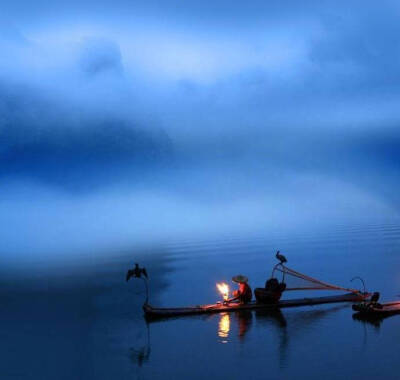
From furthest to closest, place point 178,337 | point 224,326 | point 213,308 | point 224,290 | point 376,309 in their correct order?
point 224,290, point 213,308, point 376,309, point 224,326, point 178,337

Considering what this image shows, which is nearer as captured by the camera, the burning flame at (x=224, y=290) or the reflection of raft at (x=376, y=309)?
the reflection of raft at (x=376, y=309)

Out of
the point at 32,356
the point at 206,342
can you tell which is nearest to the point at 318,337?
the point at 206,342

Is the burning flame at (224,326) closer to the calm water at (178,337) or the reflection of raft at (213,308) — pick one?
the calm water at (178,337)

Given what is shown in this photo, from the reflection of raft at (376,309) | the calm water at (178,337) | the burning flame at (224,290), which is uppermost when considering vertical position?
the burning flame at (224,290)

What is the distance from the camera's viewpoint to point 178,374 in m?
14.2

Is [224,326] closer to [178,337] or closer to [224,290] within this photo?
[178,337]

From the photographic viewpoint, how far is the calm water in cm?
1460

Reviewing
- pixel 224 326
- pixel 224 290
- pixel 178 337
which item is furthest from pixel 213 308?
pixel 178 337

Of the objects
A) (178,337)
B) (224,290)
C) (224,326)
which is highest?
(224,290)

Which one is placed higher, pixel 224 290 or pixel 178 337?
pixel 224 290

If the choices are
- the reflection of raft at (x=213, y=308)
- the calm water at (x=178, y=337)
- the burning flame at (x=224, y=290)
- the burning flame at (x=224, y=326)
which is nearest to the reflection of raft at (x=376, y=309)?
the calm water at (x=178, y=337)

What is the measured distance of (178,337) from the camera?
58.6ft

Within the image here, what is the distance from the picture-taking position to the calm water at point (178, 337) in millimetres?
14602

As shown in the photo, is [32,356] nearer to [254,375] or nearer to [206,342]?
[206,342]
